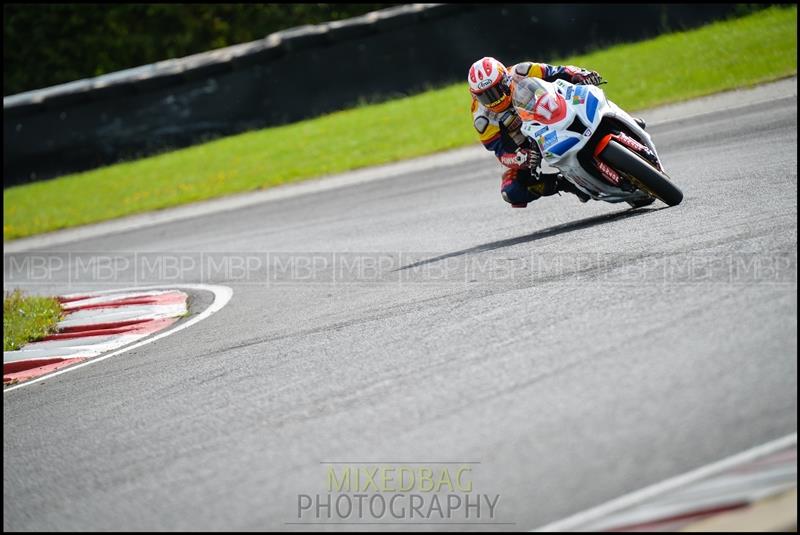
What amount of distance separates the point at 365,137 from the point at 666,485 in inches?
593

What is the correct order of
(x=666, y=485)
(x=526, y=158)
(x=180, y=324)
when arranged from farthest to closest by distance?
(x=180, y=324) → (x=526, y=158) → (x=666, y=485)

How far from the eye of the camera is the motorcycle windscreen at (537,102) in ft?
25.5

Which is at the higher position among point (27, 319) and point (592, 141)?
point (592, 141)

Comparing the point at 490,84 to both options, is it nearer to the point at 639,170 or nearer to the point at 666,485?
the point at 639,170

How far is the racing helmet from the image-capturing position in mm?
8086

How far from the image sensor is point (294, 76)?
778 inches

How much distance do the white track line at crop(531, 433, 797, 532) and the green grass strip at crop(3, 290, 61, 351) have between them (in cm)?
661

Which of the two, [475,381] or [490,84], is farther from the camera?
[490,84]

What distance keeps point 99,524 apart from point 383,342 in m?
2.32

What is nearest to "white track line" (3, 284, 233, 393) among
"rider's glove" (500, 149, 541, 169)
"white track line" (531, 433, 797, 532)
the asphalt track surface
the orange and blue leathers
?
the asphalt track surface

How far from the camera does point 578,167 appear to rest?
7.86m

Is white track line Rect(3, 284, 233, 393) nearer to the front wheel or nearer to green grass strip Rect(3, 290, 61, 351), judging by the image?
green grass strip Rect(3, 290, 61, 351)

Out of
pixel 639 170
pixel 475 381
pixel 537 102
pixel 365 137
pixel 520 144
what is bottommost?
pixel 475 381

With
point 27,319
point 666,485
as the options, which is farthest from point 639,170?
point 27,319
